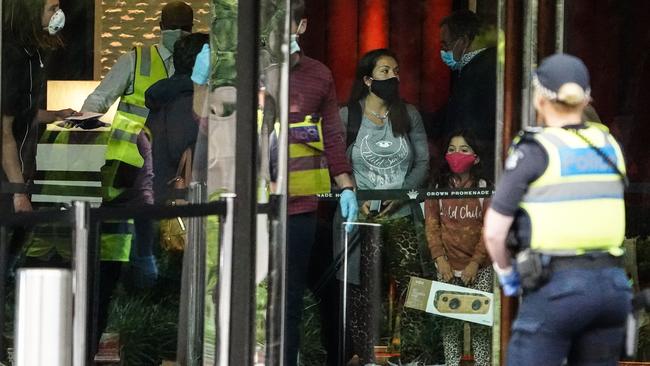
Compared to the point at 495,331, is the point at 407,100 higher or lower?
higher

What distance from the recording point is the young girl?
6488 millimetres

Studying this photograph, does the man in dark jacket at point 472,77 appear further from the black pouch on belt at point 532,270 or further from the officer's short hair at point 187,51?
the black pouch on belt at point 532,270

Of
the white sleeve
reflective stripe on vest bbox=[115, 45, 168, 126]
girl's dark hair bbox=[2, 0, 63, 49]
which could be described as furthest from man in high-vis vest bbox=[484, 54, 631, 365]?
girl's dark hair bbox=[2, 0, 63, 49]

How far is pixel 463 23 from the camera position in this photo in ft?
21.1

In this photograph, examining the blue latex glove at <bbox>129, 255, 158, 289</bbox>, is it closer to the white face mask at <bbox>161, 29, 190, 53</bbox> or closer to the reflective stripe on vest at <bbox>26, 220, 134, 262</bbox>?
the reflective stripe on vest at <bbox>26, 220, 134, 262</bbox>

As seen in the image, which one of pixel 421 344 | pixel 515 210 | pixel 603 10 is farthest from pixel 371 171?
pixel 515 210

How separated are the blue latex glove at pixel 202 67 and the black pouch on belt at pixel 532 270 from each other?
6.11 feet

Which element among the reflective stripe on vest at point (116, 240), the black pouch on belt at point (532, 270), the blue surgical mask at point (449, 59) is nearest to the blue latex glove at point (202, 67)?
the reflective stripe on vest at point (116, 240)

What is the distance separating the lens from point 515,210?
4.37m

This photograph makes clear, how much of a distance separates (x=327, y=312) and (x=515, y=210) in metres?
2.03

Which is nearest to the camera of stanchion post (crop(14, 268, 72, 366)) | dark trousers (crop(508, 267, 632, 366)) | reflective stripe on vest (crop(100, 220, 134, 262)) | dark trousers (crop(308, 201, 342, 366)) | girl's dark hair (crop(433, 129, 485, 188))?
stanchion post (crop(14, 268, 72, 366))

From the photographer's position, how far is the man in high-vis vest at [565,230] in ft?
14.2

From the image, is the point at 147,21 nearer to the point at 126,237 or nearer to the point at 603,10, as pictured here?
the point at 126,237

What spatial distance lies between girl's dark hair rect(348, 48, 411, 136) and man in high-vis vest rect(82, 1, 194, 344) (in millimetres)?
799
